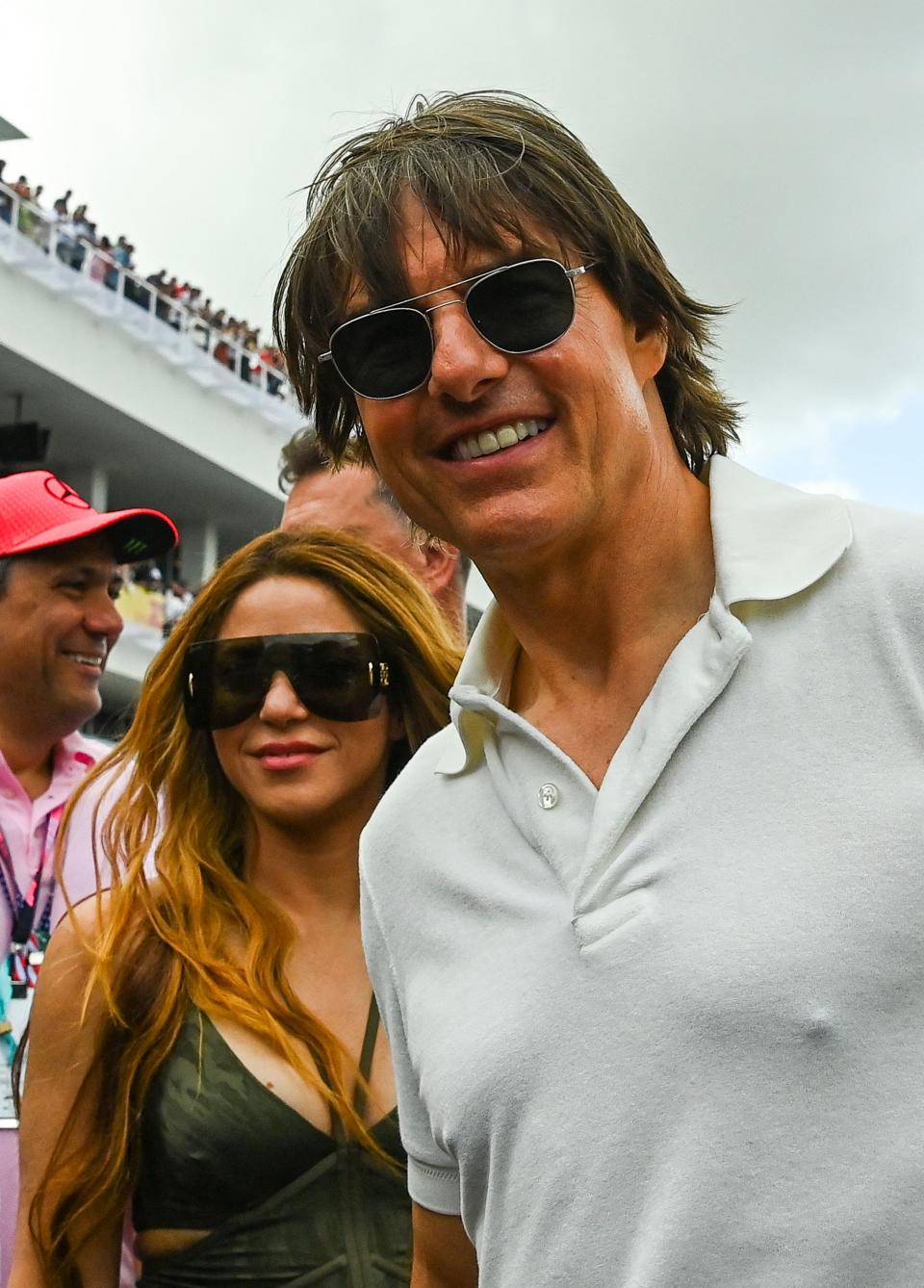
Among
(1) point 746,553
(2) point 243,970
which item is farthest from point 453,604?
(1) point 746,553

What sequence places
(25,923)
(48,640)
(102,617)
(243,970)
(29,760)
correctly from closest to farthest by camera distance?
(243,970) < (25,923) < (29,760) < (48,640) < (102,617)

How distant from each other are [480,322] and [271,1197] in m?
1.39

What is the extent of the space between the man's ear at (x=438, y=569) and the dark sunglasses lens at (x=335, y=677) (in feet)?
3.28

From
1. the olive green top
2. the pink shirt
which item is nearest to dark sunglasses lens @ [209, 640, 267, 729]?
the olive green top

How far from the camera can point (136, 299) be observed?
23719 millimetres

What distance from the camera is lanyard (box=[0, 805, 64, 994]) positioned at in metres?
3.56

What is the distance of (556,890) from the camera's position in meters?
1.51

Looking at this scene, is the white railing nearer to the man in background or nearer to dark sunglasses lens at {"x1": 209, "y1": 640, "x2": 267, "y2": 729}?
the man in background

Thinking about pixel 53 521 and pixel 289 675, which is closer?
pixel 289 675

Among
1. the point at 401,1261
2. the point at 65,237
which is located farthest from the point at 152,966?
the point at 65,237

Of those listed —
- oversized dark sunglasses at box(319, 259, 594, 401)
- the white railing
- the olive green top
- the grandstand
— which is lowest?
the olive green top

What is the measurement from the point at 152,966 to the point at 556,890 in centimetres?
124

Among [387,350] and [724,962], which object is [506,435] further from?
[724,962]

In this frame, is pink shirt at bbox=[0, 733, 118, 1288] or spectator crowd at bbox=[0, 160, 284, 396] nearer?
pink shirt at bbox=[0, 733, 118, 1288]
